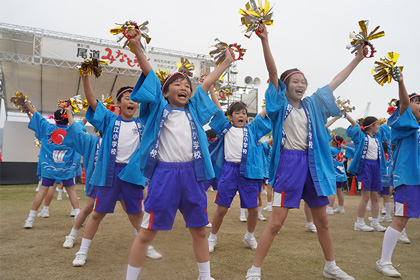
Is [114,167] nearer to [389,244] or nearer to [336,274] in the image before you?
[336,274]

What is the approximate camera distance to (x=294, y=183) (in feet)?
9.28

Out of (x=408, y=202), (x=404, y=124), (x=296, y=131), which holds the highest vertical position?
(x=404, y=124)

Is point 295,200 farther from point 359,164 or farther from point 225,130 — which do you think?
point 359,164

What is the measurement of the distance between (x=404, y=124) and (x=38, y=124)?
5.68 metres

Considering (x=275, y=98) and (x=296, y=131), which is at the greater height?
(x=275, y=98)

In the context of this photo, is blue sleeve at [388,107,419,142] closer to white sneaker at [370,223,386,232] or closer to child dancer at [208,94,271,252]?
child dancer at [208,94,271,252]

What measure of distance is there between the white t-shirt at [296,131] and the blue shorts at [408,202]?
1.33 meters

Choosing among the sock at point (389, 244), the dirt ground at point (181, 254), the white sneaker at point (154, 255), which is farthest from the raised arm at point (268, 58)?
the white sneaker at point (154, 255)

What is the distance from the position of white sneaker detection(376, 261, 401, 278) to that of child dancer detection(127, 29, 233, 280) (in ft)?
6.19

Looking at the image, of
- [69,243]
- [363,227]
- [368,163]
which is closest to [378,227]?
[363,227]

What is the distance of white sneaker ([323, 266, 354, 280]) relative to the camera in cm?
282

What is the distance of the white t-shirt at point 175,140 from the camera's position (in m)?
2.54

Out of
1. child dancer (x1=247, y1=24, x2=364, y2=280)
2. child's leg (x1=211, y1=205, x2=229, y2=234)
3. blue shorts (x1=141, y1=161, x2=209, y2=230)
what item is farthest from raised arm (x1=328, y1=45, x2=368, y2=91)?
child's leg (x1=211, y1=205, x2=229, y2=234)

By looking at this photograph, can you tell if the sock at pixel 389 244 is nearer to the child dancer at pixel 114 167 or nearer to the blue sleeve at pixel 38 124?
the child dancer at pixel 114 167
